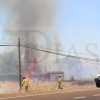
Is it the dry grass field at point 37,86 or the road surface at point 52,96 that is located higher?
the dry grass field at point 37,86

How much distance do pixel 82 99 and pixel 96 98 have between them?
981mm

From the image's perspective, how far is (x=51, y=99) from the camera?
1304cm

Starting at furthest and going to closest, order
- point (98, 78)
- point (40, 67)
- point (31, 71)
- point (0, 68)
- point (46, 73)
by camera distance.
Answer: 1. point (0, 68)
2. point (40, 67)
3. point (46, 73)
4. point (31, 71)
5. point (98, 78)

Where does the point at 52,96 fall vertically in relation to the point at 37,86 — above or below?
below

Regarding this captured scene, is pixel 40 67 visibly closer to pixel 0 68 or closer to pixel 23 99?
pixel 23 99

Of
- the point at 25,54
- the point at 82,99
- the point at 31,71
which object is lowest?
the point at 82,99

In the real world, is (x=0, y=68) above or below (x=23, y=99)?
above

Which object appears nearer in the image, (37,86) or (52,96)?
(52,96)

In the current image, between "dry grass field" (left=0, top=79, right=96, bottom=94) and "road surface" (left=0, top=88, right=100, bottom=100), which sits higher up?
"dry grass field" (left=0, top=79, right=96, bottom=94)

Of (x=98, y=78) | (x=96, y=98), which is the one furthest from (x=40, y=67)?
(x=96, y=98)

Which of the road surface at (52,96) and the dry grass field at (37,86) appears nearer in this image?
the road surface at (52,96)

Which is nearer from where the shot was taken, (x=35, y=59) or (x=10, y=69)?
(x=35, y=59)

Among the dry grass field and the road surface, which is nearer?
the road surface

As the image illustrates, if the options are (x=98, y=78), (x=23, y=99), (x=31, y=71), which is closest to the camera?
(x=23, y=99)
